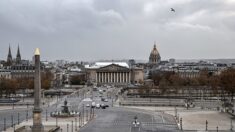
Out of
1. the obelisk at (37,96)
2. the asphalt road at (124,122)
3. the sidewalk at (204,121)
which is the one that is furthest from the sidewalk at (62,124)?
the sidewalk at (204,121)

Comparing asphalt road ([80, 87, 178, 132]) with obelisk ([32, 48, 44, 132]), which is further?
asphalt road ([80, 87, 178, 132])

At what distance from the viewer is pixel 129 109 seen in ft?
298

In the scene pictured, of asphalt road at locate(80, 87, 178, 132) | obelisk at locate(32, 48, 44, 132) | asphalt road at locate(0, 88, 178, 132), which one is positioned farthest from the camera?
asphalt road at locate(0, 88, 178, 132)

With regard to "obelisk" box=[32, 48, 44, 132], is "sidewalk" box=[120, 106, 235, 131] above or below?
below

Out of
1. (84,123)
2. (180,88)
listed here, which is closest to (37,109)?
(84,123)

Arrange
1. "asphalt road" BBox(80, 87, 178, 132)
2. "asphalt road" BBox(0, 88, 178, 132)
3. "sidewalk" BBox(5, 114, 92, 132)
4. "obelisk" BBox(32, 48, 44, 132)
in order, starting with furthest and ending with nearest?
"asphalt road" BBox(0, 88, 178, 132) → "asphalt road" BBox(80, 87, 178, 132) → "sidewalk" BBox(5, 114, 92, 132) → "obelisk" BBox(32, 48, 44, 132)

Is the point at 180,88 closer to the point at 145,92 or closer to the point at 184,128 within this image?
the point at 145,92

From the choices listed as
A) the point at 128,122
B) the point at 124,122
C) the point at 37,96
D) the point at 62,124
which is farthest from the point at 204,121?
the point at 37,96

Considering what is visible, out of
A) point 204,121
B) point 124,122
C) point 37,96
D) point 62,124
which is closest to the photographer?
point 37,96

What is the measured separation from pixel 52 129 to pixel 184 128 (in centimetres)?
1646

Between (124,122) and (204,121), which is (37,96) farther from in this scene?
(204,121)

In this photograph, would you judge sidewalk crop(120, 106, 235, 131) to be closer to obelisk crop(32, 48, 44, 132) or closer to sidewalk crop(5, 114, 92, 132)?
sidewalk crop(5, 114, 92, 132)

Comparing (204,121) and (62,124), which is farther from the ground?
(62,124)

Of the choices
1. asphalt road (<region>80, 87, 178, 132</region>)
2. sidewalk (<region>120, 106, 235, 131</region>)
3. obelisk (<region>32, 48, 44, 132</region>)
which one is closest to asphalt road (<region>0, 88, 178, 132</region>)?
asphalt road (<region>80, 87, 178, 132</region>)
